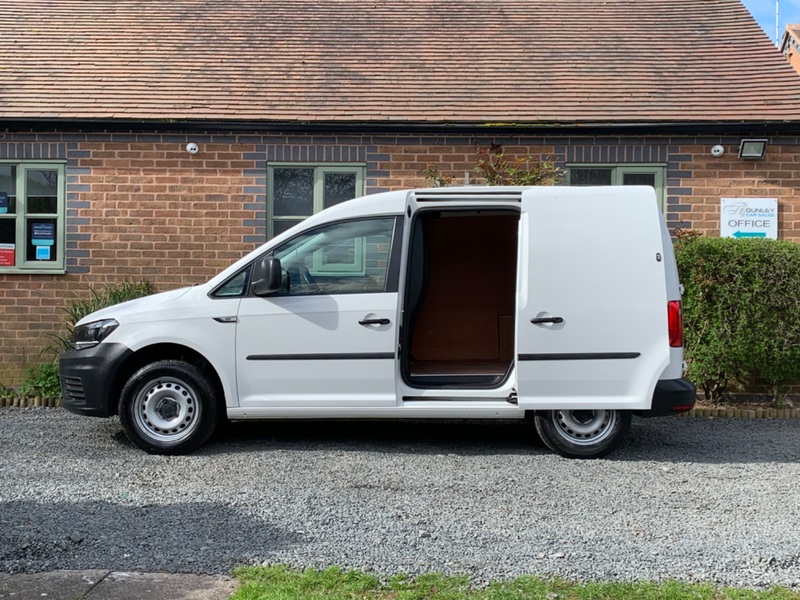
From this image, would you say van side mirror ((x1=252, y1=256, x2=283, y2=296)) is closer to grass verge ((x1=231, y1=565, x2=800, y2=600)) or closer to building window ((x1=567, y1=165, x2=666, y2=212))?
grass verge ((x1=231, y1=565, x2=800, y2=600))

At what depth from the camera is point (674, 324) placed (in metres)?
6.47

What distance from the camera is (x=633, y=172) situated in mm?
10305

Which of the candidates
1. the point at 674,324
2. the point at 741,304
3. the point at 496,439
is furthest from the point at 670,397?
the point at 741,304

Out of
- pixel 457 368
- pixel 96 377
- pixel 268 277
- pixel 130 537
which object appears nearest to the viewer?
pixel 130 537

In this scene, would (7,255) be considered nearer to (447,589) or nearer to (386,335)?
(386,335)

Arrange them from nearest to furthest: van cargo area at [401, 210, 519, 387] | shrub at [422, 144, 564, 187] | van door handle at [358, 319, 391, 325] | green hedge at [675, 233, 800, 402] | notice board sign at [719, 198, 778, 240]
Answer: van door handle at [358, 319, 391, 325] < van cargo area at [401, 210, 519, 387] < green hedge at [675, 233, 800, 402] < shrub at [422, 144, 564, 187] < notice board sign at [719, 198, 778, 240]

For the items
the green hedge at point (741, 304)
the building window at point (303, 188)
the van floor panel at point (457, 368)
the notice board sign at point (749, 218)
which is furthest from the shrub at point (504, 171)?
the van floor panel at point (457, 368)

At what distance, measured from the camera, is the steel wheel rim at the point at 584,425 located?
21.9 ft

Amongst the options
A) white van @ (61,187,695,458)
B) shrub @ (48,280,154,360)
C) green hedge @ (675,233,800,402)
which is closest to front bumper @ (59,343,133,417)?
white van @ (61,187,695,458)

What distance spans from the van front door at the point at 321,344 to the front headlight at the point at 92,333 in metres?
1.06

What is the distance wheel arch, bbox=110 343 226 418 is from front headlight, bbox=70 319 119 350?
29cm

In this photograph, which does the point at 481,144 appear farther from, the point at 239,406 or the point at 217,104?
the point at 239,406

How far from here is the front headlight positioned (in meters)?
6.73

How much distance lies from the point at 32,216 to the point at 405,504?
705 centimetres
